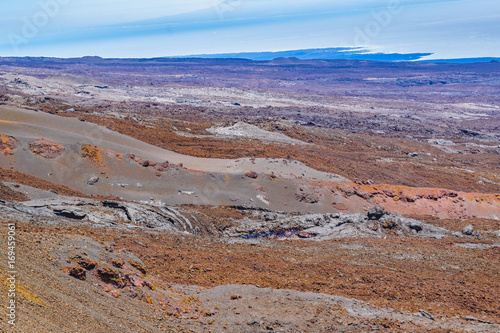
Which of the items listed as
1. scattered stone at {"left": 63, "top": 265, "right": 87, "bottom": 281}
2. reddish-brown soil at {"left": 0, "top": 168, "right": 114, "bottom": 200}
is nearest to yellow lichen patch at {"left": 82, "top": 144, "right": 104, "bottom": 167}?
reddish-brown soil at {"left": 0, "top": 168, "right": 114, "bottom": 200}

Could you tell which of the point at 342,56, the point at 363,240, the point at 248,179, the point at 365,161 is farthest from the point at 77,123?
the point at 342,56

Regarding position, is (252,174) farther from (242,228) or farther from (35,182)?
(35,182)

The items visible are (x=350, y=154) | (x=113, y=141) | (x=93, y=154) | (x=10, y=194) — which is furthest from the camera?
(x=350, y=154)

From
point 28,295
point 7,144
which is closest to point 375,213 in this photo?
point 28,295

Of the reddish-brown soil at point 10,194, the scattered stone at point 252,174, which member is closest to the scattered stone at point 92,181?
the reddish-brown soil at point 10,194

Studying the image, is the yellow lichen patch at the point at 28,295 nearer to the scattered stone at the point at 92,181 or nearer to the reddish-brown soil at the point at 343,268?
the reddish-brown soil at the point at 343,268

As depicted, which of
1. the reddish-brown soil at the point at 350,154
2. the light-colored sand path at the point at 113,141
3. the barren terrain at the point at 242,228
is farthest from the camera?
the reddish-brown soil at the point at 350,154

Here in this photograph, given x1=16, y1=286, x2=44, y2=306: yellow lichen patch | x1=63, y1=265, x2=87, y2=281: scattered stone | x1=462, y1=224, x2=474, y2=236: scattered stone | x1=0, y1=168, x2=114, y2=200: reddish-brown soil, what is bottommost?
x1=462, y1=224, x2=474, y2=236: scattered stone

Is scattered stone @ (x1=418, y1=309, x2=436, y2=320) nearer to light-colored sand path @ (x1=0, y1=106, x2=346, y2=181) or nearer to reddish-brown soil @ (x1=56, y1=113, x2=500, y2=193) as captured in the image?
light-colored sand path @ (x1=0, y1=106, x2=346, y2=181)
